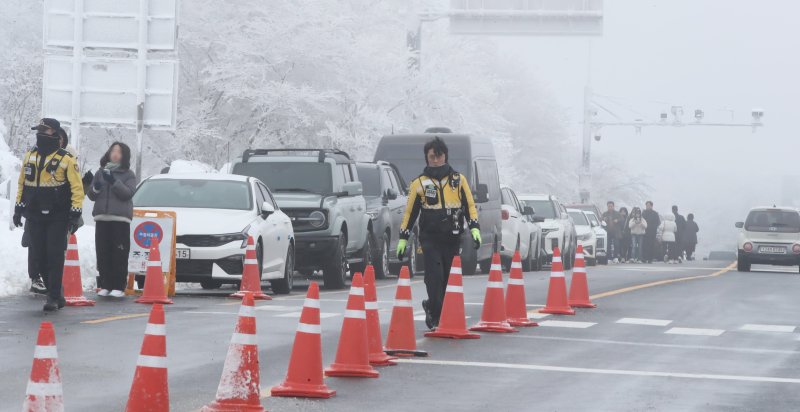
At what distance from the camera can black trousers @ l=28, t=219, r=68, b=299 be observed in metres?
16.5

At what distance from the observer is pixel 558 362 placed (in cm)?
1320

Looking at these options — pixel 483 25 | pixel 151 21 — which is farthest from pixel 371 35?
pixel 151 21

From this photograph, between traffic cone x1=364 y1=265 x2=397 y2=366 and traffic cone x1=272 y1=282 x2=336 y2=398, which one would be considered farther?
traffic cone x1=364 y1=265 x2=397 y2=366

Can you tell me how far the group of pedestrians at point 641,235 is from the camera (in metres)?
49.9

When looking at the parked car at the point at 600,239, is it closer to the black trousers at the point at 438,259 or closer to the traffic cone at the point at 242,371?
the black trousers at the point at 438,259

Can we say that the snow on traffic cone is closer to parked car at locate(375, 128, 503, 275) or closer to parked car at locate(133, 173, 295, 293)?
parked car at locate(133, 173, 295, 293)

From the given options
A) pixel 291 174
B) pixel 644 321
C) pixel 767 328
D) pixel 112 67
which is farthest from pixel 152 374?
pixel 112 67

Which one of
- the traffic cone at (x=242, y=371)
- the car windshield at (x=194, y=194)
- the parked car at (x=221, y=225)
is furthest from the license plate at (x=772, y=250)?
the traffic cone at (x=242, y=371)

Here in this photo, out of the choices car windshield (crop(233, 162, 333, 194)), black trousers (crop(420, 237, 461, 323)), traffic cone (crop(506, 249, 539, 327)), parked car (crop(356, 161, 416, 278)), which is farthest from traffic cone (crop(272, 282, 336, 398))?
parked car (crop(356, 161, 416, 278))

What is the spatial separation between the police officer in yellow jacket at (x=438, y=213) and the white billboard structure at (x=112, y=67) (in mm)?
14767

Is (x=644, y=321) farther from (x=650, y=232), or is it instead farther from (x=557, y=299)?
(x=650, y=232)

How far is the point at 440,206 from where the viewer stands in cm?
1498

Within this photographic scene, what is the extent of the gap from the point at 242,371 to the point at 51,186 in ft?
27.5

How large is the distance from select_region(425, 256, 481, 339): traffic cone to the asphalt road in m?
0.18
